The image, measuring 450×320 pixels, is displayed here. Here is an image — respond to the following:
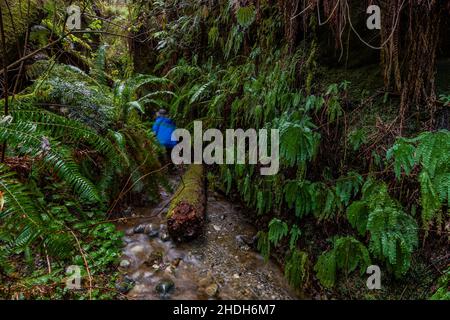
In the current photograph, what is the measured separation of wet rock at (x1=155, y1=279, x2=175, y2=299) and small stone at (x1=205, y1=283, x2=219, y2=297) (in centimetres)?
34

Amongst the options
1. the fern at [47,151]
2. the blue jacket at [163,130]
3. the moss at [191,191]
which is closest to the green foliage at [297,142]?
the moss at [191,191]

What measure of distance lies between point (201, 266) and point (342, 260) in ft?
4.70

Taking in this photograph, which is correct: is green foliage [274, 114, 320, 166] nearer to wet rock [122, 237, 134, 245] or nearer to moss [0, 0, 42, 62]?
wet rock [122, 237, 134, 245]

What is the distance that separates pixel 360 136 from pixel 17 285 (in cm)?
297

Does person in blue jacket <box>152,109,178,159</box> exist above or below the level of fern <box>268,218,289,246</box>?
above

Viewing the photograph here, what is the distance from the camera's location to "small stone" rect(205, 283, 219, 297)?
289cm

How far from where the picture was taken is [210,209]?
4.15 meters

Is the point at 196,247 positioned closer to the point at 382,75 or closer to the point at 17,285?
the point at 17,285

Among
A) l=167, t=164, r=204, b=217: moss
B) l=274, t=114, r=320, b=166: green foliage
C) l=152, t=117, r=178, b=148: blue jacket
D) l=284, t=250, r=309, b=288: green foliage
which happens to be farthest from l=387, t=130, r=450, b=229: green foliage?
l=152, t=117, r=178, b=148: blue jacket

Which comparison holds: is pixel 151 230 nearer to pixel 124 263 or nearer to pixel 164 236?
pixel 164 236

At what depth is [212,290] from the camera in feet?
9.61

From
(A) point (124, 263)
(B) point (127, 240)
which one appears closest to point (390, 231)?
(A) point (124, 263)

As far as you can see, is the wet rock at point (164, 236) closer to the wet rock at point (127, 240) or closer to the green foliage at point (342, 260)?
the wet rock at point (127, 240)
